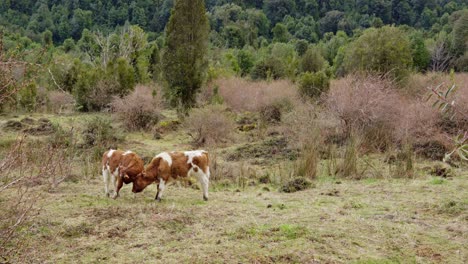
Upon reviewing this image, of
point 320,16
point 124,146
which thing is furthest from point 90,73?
point 320,16

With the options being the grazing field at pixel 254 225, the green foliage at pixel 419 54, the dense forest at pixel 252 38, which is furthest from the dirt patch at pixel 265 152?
the green foliage at pixel 419 54

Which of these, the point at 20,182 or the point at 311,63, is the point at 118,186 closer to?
the point at 20,182

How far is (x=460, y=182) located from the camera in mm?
10633

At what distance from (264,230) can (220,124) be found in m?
12.2

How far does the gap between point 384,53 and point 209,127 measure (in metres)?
9.49

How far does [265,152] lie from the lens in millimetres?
16328

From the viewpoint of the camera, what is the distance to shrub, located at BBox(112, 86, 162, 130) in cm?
2098

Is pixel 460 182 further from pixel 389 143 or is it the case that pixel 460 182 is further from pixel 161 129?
pixel 161 129

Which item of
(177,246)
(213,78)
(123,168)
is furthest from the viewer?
(213,78)

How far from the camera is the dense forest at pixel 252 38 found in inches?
1001

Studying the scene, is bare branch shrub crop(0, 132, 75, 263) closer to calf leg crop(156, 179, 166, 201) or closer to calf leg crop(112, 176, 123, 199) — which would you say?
calf leg crop(112, 176, 123, 199)

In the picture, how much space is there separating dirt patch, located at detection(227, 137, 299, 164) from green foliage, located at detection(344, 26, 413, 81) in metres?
6.89

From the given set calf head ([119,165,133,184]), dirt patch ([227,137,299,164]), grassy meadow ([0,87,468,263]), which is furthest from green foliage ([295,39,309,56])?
calf head ([119,165,133,184])

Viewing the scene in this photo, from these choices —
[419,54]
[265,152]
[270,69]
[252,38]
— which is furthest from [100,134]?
[252,38]
